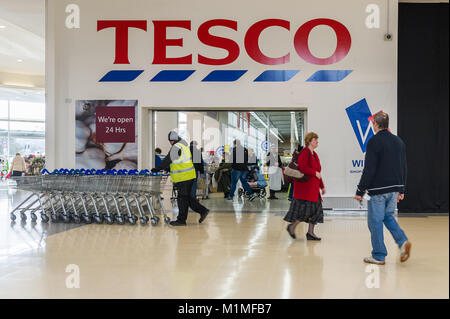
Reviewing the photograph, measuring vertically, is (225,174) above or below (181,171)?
below

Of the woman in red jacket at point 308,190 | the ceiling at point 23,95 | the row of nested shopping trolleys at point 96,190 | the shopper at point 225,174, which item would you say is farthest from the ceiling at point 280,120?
the ceiling at point 23,95

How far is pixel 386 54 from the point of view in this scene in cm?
859

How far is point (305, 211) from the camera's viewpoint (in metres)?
5.68

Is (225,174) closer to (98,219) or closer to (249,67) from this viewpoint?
(249,67)

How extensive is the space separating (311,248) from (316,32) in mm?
4827

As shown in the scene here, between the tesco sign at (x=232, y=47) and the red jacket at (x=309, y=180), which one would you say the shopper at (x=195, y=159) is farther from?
the red jacket at (x=309, y=180)

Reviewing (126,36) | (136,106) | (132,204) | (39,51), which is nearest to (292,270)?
(132,204)

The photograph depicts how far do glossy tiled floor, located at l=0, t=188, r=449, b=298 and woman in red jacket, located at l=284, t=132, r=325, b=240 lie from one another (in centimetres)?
37

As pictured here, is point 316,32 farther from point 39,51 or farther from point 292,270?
point 39,51

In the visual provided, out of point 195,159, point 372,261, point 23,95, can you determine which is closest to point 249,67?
point 195,159

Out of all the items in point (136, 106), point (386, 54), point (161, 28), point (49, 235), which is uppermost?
point (161, 28)

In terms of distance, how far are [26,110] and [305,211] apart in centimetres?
2589

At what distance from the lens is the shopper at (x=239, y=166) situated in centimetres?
1097

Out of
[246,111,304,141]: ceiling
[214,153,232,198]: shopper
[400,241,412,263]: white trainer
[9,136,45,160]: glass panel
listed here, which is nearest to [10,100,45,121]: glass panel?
[9,136,45,160]: glass panel
